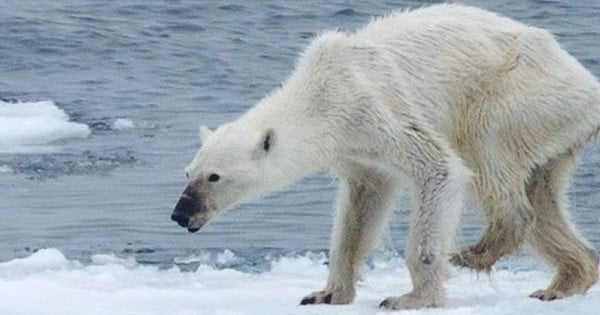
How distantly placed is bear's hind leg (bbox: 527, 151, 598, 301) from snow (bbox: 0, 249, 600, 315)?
127 mm

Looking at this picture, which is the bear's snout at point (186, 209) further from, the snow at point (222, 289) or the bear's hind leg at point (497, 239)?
the bear's hind leg at point (497, 239)

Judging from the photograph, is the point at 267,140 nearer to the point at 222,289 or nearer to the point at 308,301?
the point at 308,301

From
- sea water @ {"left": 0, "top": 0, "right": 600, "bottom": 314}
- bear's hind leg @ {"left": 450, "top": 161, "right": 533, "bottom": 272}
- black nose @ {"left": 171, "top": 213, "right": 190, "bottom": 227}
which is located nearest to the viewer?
black nose @ {"left": 171, "top": 213, "right": 190, "bottom": 227}

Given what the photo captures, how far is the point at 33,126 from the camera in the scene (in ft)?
47.9

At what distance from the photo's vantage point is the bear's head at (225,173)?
7.78 m

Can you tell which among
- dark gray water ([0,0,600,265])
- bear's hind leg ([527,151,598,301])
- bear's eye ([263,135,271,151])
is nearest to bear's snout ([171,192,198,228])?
bear's eye ([263,135,271,151])

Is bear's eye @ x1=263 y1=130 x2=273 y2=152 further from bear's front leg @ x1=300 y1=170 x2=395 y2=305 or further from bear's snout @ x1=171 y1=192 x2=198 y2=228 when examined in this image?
bear's front leg @ x1=300 y1=170 x2=395 y2=305

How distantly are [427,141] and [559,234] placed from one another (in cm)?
102

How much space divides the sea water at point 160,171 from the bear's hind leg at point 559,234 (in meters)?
0.24

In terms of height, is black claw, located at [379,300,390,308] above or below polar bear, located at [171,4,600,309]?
below

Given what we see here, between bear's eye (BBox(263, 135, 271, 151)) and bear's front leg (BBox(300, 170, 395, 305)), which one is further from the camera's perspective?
bear's front leg (BBox(300, 170, 395, 305))

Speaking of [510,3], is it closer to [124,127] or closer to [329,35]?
[124,127]

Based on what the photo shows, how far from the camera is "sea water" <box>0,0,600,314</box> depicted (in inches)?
355

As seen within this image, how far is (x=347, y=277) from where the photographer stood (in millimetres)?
8562
